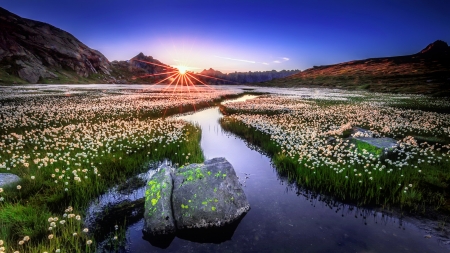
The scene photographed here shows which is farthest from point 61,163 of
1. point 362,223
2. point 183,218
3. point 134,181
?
point 362,223

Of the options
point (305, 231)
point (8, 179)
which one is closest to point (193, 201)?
point (305, 231)

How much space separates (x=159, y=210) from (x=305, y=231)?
3683mm

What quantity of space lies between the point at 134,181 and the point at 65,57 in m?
194

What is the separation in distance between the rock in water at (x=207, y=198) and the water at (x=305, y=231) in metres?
0.44

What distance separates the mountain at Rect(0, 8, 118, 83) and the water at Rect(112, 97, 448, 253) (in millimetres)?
114833

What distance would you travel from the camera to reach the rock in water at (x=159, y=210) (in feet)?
18.7

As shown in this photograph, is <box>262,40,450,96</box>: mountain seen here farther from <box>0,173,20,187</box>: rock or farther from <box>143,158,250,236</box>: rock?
<box>0,173,20,187</box>: rock

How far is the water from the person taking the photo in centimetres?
536

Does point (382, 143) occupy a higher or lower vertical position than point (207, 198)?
higher

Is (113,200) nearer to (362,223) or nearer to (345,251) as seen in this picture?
(345,251)

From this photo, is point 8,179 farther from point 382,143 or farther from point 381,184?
point 382,143

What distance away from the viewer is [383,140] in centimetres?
1153

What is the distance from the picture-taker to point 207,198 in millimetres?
6258

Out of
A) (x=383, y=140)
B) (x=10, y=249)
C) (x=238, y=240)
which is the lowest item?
(x=238, y=240)
